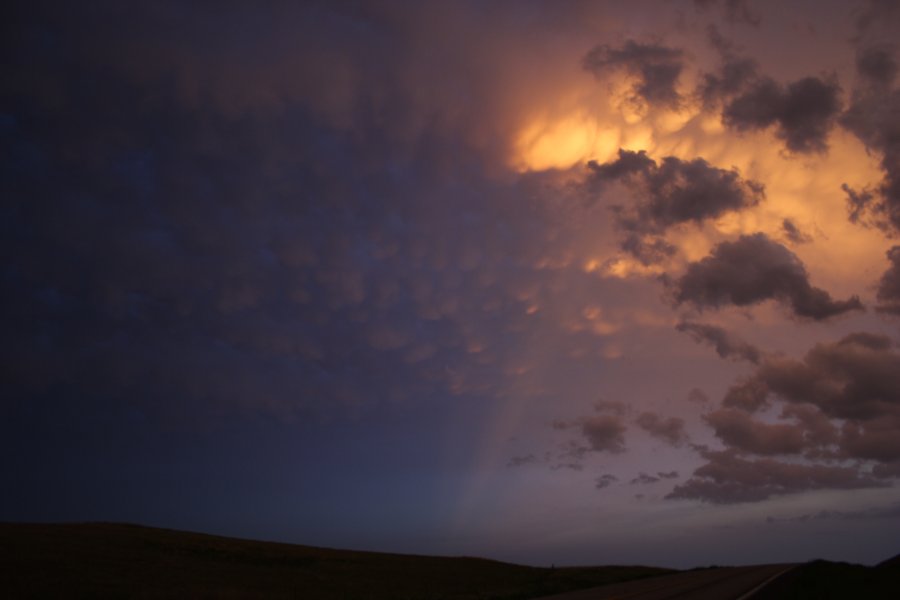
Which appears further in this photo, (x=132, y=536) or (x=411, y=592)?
(x=132, y=536)

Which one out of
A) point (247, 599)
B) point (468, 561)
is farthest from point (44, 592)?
point (468, 561)

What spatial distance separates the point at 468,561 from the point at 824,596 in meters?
48.5

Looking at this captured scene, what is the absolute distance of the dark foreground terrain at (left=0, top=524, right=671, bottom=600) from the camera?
3222 cm

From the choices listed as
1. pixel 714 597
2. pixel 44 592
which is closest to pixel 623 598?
pixel 714 597

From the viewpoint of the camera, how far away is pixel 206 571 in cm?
4203

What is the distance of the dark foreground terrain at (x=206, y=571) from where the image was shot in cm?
3222

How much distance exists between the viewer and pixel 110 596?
2875 centimetres

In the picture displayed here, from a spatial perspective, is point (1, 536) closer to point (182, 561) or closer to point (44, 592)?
point (182, 561)

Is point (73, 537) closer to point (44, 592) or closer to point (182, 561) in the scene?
point (182, 561)

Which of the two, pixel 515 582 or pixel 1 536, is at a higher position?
pixel 1 536

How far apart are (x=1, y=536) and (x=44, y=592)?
22460mm

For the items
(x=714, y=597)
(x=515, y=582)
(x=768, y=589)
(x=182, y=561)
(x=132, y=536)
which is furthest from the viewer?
(x=132, y=536)

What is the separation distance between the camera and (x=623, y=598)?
29016 mm

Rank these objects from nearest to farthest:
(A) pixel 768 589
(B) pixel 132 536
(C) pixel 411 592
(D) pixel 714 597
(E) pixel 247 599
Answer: (D) pixel 714 597 → (E) pixel 247 599 → (A) pixel 768 589 → (C) pixel 411 592 → (B) pixel 132 536
